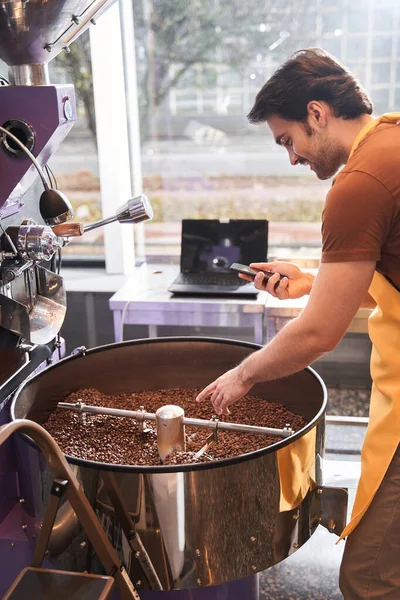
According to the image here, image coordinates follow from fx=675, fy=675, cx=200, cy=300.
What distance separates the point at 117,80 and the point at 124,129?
0.24 meters

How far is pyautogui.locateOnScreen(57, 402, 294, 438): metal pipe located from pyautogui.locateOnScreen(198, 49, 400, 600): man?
1.9 inches

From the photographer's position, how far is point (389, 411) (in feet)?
4.93

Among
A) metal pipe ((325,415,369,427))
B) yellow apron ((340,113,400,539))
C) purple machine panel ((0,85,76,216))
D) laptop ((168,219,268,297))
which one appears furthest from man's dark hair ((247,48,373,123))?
metal pipe ((325,415,369,427))

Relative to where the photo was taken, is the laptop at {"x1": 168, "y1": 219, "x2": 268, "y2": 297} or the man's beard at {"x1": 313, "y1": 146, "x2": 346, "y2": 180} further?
the laptop at {"x1": 168, "y1": 219, "x2": 268, "y2": 297}

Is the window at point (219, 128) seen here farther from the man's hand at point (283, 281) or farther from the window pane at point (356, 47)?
the man's hand at point (283, 281)

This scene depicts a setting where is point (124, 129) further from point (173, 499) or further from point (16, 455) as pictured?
point (173, 499)

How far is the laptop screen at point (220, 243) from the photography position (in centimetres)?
298

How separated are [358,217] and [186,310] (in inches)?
60.4

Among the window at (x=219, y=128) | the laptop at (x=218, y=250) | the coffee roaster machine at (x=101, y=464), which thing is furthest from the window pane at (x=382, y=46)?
the coffee roaster machine at (x=101, y=464)

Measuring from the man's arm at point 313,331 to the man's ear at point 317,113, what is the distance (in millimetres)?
359

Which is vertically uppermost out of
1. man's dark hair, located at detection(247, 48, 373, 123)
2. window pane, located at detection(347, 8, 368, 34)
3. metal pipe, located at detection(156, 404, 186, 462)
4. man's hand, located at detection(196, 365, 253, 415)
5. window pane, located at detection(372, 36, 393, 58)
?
window pane, located at detection(347, 8, 368, 34)

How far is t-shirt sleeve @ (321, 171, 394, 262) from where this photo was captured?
1.29 metres

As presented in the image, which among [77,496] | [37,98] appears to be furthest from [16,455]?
[37,98]

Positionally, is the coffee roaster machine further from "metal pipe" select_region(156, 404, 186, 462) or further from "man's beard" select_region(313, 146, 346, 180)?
"man's beard" select_region(313, 146, 346, 180)
